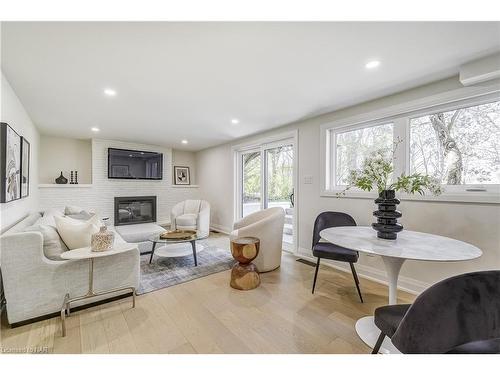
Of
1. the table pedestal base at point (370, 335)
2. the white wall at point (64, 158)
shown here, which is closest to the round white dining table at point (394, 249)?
the table pedestal base at point (370, 335)

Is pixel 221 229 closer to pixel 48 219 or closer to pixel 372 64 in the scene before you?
pixel 48 219

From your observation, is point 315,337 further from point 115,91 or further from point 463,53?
point 115,91

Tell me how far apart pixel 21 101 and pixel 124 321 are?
2.97 metres

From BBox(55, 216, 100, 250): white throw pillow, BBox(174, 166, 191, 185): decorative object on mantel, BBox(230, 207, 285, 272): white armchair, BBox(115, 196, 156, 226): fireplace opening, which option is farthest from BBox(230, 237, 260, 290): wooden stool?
BBox(174, 166, 191, 185): decorative object on mantel

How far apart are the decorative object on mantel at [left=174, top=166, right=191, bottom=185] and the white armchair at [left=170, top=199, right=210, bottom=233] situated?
1.48 m

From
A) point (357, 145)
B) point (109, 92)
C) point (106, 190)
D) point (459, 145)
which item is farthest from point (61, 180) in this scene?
point (459, 145)

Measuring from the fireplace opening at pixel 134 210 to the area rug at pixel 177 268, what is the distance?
2.34 metres

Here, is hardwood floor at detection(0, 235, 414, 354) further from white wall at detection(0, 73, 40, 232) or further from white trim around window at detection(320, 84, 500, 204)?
white trim around window at detection(320, 84, 500, 204)

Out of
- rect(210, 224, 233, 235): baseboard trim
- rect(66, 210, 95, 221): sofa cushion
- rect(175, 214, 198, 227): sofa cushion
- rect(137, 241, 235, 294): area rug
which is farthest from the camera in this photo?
rect(210, 224, 233, 235): baseboard trim

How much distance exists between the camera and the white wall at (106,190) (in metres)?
4.46

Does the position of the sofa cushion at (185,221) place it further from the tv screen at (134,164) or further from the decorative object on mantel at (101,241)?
the decorative object on mantel at (101,241)

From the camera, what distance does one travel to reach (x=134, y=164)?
209 inches

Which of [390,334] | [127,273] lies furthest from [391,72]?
[127,273]

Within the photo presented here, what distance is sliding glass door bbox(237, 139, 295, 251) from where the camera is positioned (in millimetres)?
3824
